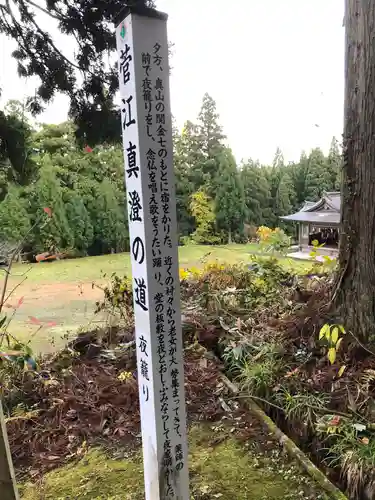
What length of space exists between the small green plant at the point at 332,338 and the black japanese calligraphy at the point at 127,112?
142 cm

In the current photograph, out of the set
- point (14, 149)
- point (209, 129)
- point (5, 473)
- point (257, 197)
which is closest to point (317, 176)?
point (257, 197)

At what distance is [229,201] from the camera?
43.6ft

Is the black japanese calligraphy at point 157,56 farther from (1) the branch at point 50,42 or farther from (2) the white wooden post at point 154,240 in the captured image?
(1) the branch at point 50,42

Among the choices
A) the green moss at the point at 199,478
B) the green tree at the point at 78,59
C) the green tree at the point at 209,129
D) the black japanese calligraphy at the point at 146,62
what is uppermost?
the green tree at the point at 209,129

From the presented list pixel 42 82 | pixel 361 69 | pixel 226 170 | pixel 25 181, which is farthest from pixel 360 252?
pixel 226 170

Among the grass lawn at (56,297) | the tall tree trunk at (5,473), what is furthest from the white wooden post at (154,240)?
the grass lawn at (56,297)

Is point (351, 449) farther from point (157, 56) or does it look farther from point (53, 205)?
point (53, 205)

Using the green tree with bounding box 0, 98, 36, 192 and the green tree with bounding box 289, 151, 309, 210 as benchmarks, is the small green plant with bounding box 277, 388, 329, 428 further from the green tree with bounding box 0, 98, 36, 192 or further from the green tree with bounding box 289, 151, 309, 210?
the green tree with bounding box 289, 151, 309, 210

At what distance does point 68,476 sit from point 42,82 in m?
2.07

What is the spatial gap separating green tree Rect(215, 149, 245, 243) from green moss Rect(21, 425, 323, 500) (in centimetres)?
1148

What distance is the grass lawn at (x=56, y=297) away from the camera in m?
4.15

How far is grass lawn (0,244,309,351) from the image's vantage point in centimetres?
415

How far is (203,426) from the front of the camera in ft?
6.88

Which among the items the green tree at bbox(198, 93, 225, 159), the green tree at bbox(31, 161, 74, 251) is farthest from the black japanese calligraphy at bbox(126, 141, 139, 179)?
the green tree at bbox(198, 93, 225, 159)
